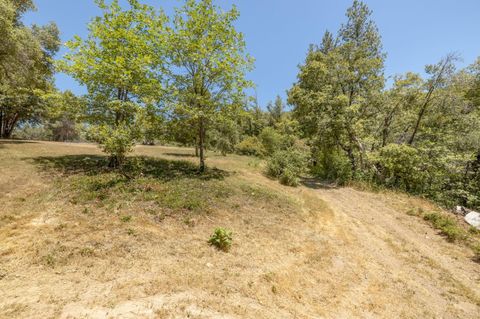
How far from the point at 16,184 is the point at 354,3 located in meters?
27.7

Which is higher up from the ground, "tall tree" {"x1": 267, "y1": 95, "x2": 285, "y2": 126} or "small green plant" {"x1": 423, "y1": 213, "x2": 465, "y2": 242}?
"tall tree" {"x1": 267, "y1": 95, "x2": 285, "y2": 126}

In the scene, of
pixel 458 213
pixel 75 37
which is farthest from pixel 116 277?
pixel 458 213

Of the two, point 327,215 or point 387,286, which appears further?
point 327,215

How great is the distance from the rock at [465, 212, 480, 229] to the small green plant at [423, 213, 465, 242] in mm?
629

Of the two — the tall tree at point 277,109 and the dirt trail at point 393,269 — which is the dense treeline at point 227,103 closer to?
the dirt trail at point 393,269

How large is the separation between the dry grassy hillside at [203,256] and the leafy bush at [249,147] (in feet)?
69.3

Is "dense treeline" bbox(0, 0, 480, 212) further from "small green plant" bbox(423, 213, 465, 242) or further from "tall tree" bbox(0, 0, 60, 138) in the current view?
"small green plant" bbox(423, 213, 465, 242)

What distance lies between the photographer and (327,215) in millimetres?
9234

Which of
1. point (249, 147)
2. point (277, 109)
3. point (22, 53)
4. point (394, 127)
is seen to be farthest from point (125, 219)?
point (277, 109)

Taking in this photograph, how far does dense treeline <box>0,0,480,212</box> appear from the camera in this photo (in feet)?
36.0

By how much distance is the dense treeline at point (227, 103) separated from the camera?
11.0m

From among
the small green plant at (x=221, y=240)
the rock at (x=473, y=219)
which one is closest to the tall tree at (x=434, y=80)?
the rock at (x=473, y=219)

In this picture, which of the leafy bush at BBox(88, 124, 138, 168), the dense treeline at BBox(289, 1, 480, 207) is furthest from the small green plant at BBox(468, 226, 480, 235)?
the leafy bush at BBox(88, 124, 138, 168)

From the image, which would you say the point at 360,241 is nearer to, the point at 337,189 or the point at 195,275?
the point at 195,275
